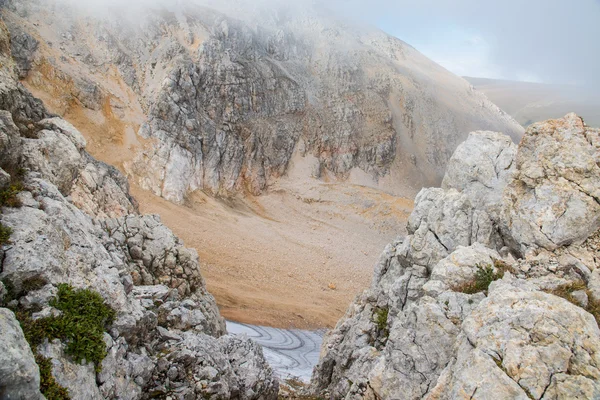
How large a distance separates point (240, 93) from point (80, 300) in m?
58.8

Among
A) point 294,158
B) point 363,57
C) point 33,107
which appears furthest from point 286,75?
point 33,107

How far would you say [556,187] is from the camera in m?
12.7

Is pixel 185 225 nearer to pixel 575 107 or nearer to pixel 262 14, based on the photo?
pixel 262 14

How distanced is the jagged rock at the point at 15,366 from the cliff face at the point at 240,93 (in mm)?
43301

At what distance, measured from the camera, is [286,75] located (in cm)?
7250

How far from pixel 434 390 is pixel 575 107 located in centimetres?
22721

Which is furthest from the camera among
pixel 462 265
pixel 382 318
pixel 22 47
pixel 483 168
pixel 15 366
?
pixel 22 47

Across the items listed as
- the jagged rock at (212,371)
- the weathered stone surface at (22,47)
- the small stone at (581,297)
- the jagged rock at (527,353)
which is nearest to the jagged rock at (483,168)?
the small stone at (581,297)

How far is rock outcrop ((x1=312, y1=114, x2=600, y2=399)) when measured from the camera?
27.7 feet

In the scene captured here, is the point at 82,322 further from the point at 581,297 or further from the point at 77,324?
the point at 581,297

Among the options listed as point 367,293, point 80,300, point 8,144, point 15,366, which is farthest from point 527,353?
point 8,144

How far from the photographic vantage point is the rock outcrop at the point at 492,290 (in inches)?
332

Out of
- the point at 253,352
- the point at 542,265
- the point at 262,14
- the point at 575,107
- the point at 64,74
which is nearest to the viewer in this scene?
the point at 542,265

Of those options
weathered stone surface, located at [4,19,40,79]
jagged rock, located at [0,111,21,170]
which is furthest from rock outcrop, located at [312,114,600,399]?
weathered stone surface, located at [4,19,40,79]
